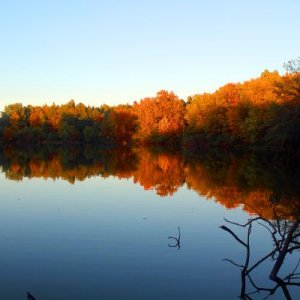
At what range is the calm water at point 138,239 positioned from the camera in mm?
9094

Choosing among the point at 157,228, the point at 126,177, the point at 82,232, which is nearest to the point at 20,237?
the point at 82,232

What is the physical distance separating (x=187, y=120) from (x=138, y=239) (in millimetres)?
69145

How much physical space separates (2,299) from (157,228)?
6941 millimetres

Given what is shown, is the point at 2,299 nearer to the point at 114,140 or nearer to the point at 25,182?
the point at 25,182

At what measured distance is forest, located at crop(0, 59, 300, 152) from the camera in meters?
45.8

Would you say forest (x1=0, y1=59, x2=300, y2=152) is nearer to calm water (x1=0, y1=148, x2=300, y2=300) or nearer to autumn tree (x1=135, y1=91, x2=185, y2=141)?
autumn tree (x1=135, y1=91, x2=185, y2=141)

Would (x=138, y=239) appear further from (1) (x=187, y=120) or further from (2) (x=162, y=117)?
(2) (x=162, y=117)

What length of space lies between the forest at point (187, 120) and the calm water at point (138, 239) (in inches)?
876

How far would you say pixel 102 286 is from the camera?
9117 mm

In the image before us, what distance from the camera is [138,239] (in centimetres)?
1304

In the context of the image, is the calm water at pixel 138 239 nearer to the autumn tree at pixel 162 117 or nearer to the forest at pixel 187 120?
the forest at pixel 187 120

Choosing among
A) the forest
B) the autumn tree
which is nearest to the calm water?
the forest

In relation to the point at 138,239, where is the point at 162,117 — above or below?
above

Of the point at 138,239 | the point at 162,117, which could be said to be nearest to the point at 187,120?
the point at 162,117
